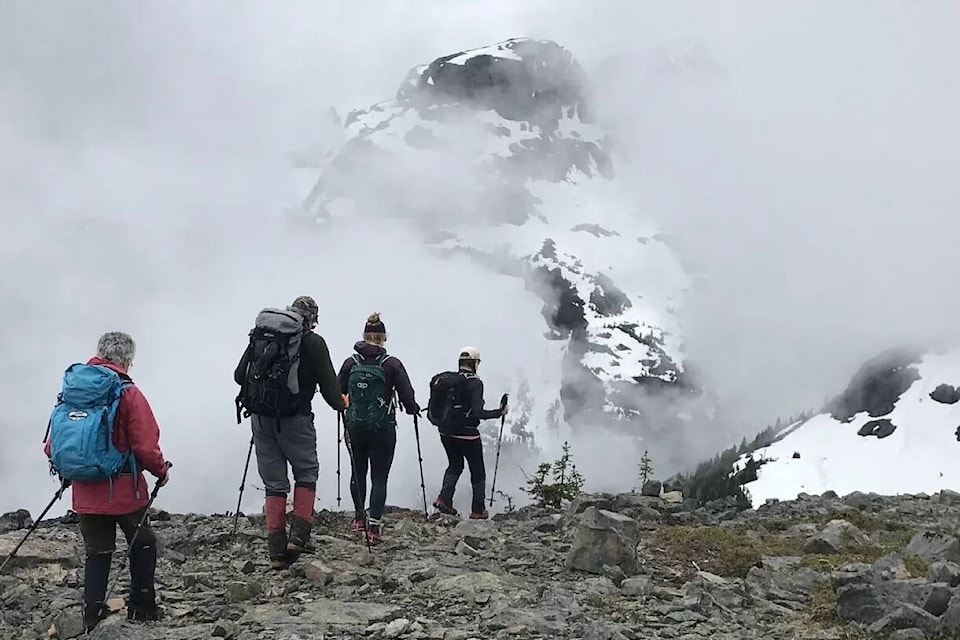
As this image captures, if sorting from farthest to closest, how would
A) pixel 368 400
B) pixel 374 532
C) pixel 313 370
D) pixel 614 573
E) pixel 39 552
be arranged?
pixel 374 532 < pixel 368 400 < pixel 39 552 < pixel 313 370 < pixel 614 573

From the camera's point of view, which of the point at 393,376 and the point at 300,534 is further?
the point at 393,376

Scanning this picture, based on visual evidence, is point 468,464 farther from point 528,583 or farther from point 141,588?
point 141,588

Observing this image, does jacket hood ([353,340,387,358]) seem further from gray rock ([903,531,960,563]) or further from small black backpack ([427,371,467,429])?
gray rock ([903,531,960,563])

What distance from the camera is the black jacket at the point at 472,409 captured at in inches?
568

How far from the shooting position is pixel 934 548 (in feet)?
34.1

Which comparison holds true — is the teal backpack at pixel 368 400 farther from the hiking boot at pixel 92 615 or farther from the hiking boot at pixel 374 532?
the hiking boot at pixel 92 615

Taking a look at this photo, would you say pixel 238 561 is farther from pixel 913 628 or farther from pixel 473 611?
pixel 913 628

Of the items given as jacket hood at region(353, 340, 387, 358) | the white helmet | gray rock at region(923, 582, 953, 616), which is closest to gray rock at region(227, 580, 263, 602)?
jacket hood at region(353, 340, 387, 358)

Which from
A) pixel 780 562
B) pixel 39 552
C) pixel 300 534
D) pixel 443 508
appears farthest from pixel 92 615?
pixel 443 508

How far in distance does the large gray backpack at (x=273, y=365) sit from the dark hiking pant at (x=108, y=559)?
2.14m

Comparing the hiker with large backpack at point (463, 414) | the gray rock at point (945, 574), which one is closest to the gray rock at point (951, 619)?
the gray rock at point (945, 574)

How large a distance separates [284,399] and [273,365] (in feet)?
1.32

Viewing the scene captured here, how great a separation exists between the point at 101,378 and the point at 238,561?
3931 mm

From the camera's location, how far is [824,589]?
8750mm
